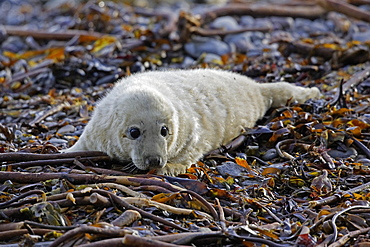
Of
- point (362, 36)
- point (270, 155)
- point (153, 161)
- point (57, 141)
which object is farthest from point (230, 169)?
point (362, 36)

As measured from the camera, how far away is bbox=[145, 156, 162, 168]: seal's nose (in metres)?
3.88

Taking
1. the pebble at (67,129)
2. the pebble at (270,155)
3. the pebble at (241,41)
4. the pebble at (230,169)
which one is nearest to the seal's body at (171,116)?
the pebble at (230,169)

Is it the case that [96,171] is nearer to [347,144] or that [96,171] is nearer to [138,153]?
[138,153]

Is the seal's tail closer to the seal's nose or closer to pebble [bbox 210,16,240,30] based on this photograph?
the seal's nose

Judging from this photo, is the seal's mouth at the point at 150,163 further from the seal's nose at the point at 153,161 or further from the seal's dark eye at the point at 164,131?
the seal's dark eye at the point at 164,131

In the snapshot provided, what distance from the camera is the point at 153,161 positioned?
12.7ft

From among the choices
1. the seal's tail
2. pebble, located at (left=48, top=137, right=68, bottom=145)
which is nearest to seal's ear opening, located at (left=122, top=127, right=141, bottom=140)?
pebble, located at (left=48, top=137, right=68, bottom=145)

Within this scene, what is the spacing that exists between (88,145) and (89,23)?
5.42 metres

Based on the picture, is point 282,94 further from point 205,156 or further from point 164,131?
point 164,131

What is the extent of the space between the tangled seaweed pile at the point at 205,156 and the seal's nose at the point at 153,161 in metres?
0.08

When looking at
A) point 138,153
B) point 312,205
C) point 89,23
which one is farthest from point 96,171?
point 89,23

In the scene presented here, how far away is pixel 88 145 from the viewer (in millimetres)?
4391

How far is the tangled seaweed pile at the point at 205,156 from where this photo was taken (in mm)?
3189

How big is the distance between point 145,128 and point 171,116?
0.84 ft
